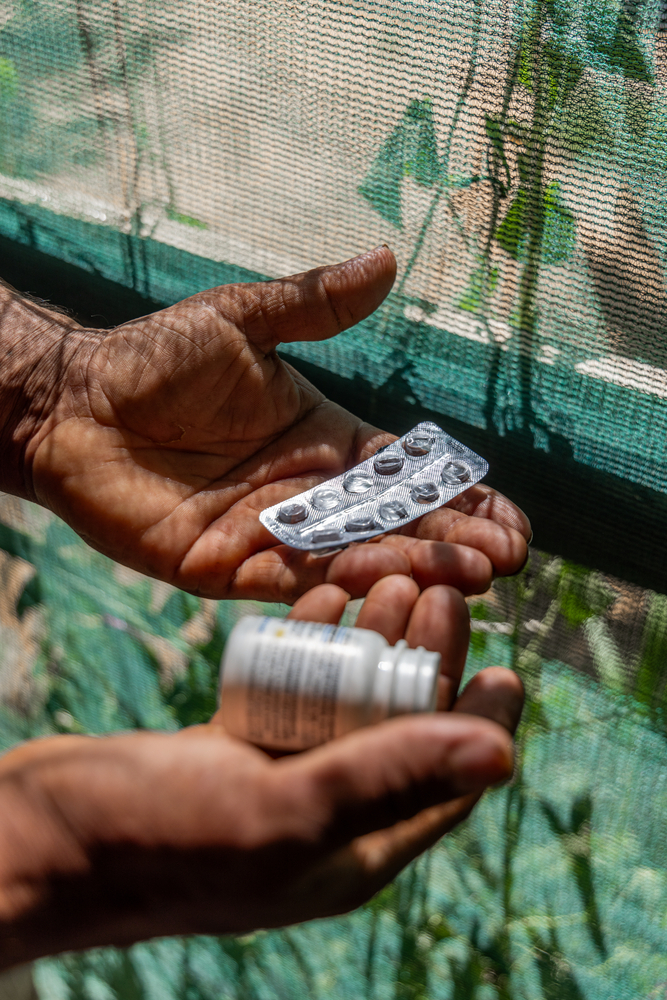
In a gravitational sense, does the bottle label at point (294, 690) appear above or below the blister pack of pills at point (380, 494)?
above

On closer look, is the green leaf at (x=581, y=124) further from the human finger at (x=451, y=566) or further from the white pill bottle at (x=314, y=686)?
the white pill bottle at (x=314, y=686)

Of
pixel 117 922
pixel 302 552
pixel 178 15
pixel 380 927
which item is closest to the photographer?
pixel 117 922

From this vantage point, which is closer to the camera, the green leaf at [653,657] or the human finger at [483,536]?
the human finger at [483,536]

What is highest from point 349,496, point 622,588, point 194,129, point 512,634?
point 194,129

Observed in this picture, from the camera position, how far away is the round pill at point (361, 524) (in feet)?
3.39

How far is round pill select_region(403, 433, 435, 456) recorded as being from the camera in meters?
1.15

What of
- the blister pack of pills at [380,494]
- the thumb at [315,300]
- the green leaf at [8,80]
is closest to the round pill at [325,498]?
the blister pack of pills at [380,494]


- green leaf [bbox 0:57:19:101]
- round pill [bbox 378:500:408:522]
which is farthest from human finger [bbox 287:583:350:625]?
green leaf [bbox 0:57:19:101]

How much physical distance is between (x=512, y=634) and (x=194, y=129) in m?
1.14

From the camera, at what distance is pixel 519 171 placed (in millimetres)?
1072

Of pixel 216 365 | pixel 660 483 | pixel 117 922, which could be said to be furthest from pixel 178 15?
pixel 117 922

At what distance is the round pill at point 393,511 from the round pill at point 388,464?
7 cm

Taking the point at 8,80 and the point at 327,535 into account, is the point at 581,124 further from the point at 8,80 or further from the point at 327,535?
the point at 8,80

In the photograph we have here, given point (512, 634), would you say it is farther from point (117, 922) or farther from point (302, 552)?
point (117, 922)
